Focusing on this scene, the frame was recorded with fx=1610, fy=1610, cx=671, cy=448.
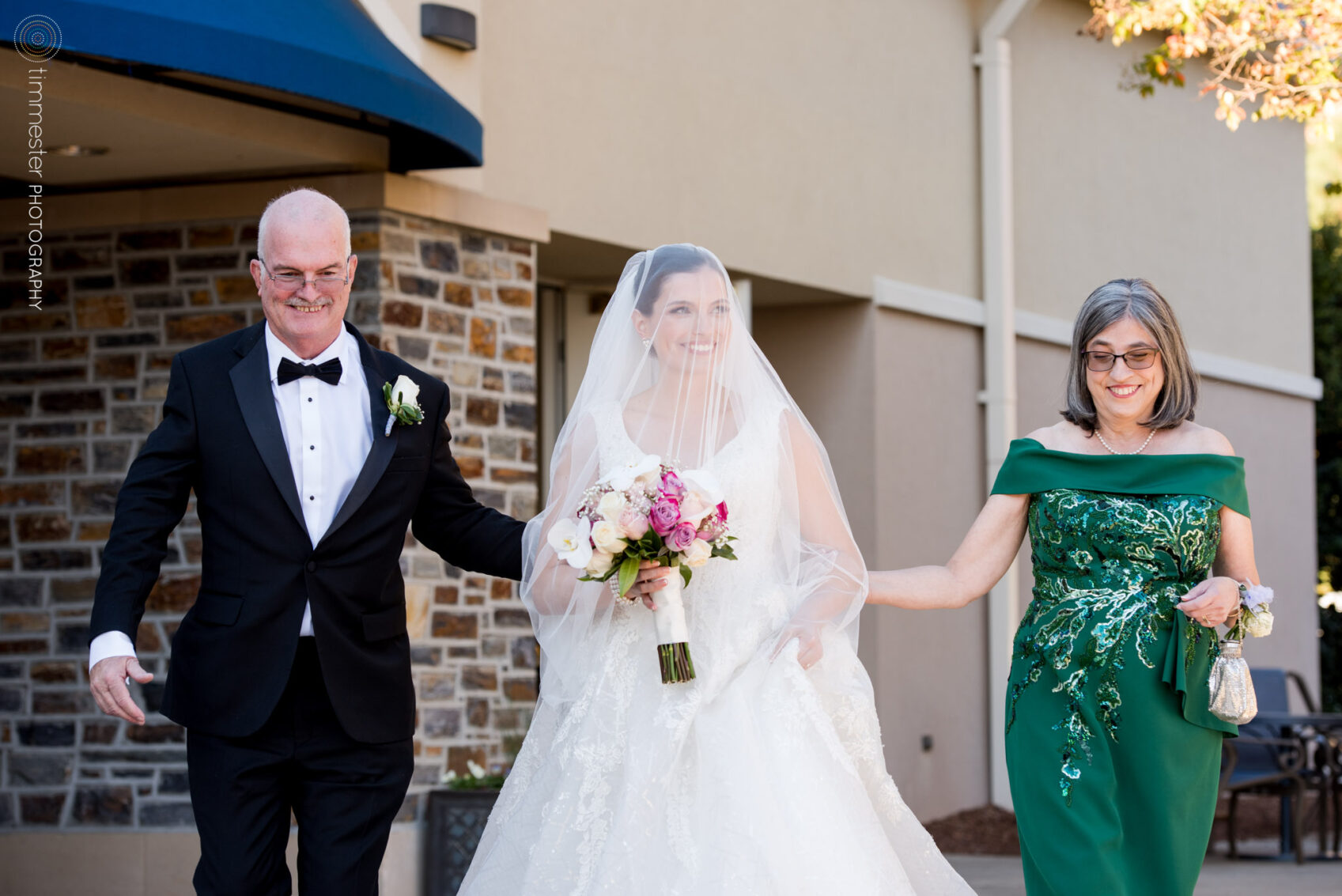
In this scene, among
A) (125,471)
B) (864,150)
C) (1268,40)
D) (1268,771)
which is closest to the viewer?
(125,471)

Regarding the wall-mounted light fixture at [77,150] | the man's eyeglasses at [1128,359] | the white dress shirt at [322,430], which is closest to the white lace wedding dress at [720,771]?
the white dress shirt at [322,430]

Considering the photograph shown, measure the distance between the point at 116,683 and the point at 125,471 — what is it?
3654 mm

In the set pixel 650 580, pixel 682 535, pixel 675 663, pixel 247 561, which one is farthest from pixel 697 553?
pixel 247 561

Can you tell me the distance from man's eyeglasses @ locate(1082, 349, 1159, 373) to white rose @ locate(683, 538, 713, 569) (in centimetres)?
127

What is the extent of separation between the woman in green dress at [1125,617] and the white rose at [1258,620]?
5 cm

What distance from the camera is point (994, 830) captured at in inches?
399

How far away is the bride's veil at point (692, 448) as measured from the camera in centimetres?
422

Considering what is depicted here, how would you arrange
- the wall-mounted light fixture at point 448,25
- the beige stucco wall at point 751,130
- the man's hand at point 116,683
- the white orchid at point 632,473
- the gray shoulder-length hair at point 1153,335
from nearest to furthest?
the man's hand at point 116,683
the white orchid at point 632,473
the gray shoulder-length hair at point 1153,335
the wall-mounted light fixture at point 448,25
the beige stucco wall at point 751,130

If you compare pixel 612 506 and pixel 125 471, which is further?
pixel 125 471

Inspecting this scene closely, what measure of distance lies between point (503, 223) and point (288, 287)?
352 centimetres

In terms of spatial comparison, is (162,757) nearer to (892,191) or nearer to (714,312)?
(714,312)

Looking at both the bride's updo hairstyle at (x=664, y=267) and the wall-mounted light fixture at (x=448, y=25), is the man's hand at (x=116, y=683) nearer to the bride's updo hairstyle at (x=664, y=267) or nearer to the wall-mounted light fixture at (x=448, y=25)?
the bride's updo hairstyle at (x=664, y=267)

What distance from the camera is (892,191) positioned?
10.2 m

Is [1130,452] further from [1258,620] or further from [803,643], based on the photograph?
[803,643]
